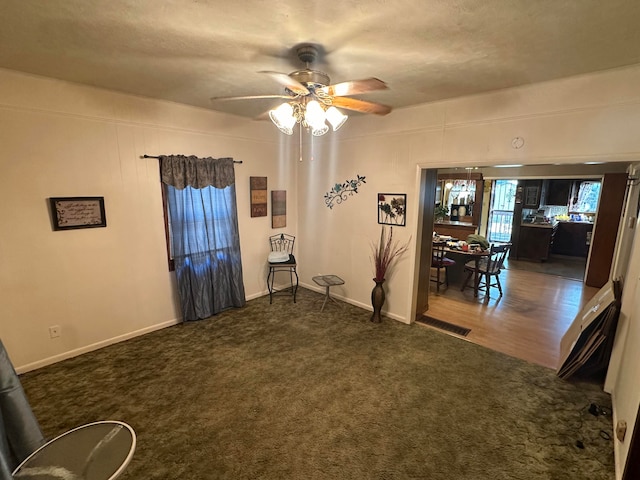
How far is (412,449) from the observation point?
2057 mm

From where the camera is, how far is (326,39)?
6.27ft

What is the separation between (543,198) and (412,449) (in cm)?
861

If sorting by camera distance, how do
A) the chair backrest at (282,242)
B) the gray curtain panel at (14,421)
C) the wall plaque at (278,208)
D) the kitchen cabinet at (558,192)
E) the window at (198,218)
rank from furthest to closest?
the kitchen cabinet at (558,192)
the chair backrest at (282,242)
the wall plaque at (278,208)
the window at (198,218)
the gray curtain panel at (14,421)

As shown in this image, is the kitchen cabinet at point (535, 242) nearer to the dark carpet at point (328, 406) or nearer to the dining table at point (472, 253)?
the dining table at point (472, 253)

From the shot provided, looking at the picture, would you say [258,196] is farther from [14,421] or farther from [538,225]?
[538,225]

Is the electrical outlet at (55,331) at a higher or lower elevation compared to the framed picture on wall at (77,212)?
lower

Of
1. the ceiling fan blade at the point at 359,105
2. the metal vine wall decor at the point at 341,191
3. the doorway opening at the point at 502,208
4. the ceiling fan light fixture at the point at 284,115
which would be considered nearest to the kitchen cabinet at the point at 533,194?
the doorway opening at the point at 502,208

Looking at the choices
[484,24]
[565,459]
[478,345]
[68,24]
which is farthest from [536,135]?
[68,24]

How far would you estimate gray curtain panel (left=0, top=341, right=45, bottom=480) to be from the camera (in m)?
1.20

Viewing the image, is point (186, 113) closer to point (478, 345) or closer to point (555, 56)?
point (555, 56)

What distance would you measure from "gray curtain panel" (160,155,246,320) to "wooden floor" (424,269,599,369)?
9.23 feet

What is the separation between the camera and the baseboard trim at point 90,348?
2.86m

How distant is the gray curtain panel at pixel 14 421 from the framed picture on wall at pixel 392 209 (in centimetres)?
347

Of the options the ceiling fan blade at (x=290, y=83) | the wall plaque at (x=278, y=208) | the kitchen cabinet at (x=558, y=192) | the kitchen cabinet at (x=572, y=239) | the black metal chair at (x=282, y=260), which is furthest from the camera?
the kitchen cabinet at (x=558, y=192)
